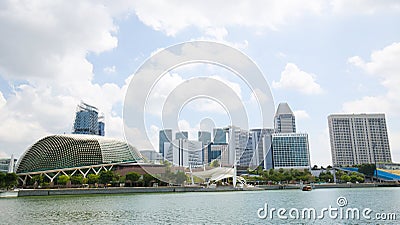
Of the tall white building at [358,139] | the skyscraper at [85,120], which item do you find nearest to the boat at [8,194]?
the skyscraper at [85,120]

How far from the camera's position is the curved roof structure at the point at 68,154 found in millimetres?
63094

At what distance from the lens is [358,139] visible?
10338 cm

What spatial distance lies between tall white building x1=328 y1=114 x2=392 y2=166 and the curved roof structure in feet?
209

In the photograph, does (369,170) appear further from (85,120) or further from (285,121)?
(85,120)

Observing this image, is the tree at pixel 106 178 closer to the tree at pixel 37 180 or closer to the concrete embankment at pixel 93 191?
the concrete embankment at pixel 93 191

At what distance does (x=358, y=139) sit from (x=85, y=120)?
86980 millimetres

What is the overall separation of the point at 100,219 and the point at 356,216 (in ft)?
41.2

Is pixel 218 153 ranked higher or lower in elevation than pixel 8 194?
higher

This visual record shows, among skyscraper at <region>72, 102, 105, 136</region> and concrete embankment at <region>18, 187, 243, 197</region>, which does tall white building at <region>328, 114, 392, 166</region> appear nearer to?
concrete embankment at <region>18, 187, 243, 197</region>

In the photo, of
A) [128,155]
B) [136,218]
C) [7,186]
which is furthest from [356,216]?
[128,155]

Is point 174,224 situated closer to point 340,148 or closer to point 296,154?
point 296,154

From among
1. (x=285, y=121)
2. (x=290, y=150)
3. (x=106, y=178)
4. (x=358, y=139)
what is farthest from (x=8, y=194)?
(x=285, y=121)

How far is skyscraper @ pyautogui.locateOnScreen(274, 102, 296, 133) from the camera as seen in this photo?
4739 inches

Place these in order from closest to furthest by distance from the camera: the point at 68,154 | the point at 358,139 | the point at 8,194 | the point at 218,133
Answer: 1. the point at 8,194
2. the point at 218,133
3. the point at 68,154
4. the point at 358,139
